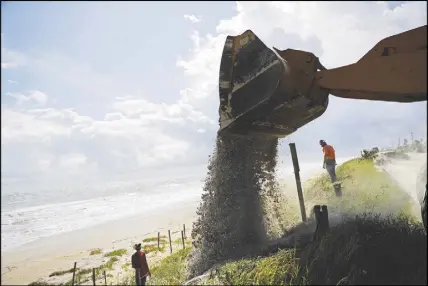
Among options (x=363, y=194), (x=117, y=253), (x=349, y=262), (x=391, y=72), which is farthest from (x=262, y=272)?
(x=117, y=253)

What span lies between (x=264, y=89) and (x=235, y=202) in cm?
325

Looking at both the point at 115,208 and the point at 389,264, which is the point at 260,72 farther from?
the point at 115,208

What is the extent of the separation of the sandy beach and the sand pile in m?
6.18

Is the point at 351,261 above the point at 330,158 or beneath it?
beneath

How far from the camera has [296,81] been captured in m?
5.78

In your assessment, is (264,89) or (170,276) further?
(170,276)

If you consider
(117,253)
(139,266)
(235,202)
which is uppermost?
(235,202)

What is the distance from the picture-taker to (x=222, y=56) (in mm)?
6586

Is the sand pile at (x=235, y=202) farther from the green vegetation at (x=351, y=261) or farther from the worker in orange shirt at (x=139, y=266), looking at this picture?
the green vegetation at (x=351, y=261)

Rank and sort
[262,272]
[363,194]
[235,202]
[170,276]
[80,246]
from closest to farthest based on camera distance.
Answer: [262,272] → [235,202] → [170,276] → [363,194] → [80,246]

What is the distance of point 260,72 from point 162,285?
5664mm

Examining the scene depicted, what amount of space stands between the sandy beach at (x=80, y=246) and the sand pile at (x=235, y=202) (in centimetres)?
618

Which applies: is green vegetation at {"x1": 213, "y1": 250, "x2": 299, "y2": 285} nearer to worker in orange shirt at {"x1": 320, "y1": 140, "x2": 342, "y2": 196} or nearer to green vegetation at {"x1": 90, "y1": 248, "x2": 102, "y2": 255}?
worker in orange shirt at {"x1": 320, "y1": 140, "x2": 342, "y2": 196}

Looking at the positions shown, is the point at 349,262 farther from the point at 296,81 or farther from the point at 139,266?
the point at 139,266
